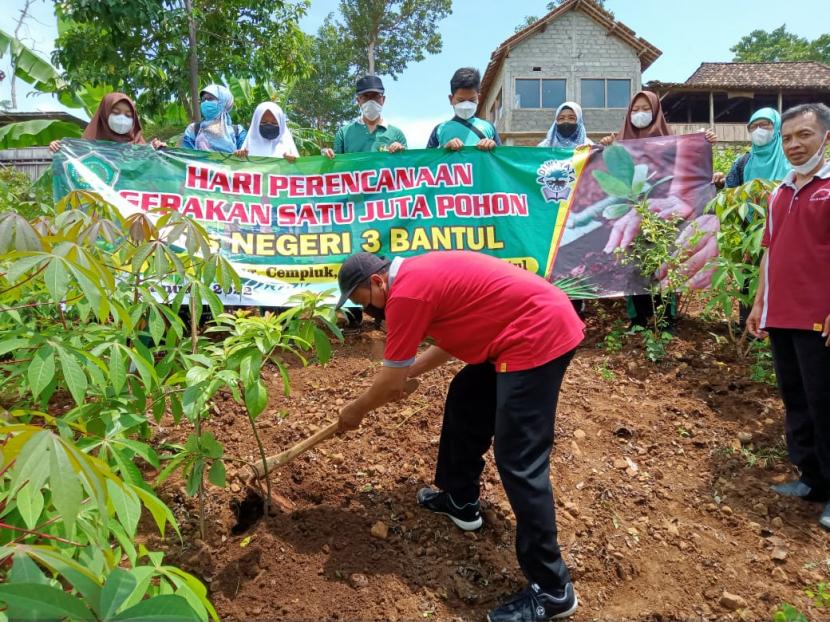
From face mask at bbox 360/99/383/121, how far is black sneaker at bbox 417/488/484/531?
3041mm

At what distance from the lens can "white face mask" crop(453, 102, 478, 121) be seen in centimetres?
443

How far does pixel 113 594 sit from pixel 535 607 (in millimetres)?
1582

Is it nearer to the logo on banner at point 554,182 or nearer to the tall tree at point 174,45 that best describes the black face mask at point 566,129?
the logo on banner at point 554,182

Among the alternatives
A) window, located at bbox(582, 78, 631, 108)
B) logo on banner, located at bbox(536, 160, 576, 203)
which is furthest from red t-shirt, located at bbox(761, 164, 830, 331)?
window, located at bbox(582, 78, 631, 108)

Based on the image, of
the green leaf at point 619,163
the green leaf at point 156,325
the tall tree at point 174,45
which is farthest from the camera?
the tall tree at point 174,45

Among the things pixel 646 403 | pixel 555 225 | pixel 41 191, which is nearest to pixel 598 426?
pixel 646 403

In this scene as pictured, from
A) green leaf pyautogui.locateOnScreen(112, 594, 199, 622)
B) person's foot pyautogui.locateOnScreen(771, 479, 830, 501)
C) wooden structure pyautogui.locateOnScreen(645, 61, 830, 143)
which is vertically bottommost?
person's foot pyautogui.locateOnScreen(771, 479, 830, 501)

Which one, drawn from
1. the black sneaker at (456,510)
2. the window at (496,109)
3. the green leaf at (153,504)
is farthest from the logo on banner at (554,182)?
the window at (496,109)

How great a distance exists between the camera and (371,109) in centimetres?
453

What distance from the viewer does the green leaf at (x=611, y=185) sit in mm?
4324

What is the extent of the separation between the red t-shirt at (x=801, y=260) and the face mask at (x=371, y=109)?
290cm

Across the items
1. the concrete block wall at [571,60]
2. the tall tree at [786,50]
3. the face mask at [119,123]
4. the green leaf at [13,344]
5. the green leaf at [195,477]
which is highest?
the tall tree at [786,50]

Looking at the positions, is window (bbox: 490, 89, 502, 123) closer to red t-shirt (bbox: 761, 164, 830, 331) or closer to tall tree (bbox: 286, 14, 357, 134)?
tall tree (bbox: 286, 14, 357, 134)

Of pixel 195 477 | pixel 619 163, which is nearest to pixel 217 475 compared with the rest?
pixel 195 477
